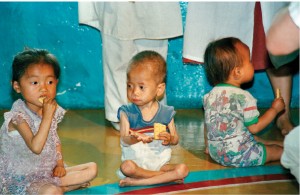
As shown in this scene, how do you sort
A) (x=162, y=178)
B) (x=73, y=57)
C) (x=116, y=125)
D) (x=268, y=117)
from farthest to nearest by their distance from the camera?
1. (x=73, y=57)
2. (x=116, y=125)
3. (x=268, y=117)
4. (x=162, y=178)

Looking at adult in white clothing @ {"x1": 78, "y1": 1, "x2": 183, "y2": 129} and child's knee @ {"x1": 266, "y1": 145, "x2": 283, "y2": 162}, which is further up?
adult in white clothing @ {"x1": 78, "y1": 1, "x2": 183, "y2": 129}

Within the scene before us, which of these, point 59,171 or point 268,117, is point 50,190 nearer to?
point 59,171

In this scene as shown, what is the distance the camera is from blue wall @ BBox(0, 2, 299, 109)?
15.0 ft

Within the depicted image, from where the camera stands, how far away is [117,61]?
12.8ft

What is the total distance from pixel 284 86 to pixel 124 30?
107 centimetres

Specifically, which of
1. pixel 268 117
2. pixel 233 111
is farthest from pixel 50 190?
pixel 268 117

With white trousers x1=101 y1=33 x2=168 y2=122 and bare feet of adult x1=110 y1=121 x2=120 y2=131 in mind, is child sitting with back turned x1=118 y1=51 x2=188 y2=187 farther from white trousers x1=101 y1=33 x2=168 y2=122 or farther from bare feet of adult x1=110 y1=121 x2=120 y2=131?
bare feet of adult x1=110 y1=121 x2=120 y2=131

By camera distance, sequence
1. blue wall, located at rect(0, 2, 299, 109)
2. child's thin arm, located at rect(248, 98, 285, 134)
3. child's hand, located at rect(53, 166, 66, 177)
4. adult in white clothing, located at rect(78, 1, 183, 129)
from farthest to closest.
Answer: blue wall, located at rect(0, 2, 299, 109), adult in white clothing, located at rect(78, 1, 183, 129), child's thin arm, located at rect(248, 98, 285, 134), child's hand, located at rect(53, 166, 66, 177)

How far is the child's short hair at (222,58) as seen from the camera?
333 cm

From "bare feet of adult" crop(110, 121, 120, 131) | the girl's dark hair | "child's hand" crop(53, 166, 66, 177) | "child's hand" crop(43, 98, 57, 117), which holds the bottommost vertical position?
"bare feet of adult" crop(110, 121, 120, 131)

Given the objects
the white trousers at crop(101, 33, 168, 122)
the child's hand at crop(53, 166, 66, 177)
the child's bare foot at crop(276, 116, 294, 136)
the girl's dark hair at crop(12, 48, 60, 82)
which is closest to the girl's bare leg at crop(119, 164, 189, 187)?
the child's hand at crop(53, 166, 66, 177)

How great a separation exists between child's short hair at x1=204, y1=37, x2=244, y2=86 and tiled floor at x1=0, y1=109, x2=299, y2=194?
0.48 meters

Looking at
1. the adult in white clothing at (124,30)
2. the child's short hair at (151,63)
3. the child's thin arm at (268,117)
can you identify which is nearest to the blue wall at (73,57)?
the adult in white clothing at (124,30)

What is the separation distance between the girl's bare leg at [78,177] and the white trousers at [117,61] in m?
1.01
